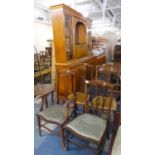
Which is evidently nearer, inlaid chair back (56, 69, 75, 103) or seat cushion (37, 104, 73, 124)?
seat cushion (37, 104, 73, 124)

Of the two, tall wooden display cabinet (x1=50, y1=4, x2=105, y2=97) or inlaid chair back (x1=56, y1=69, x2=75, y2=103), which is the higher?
tall wooden display cabinet (x1=50, y1=4, x2=105, y2=97)

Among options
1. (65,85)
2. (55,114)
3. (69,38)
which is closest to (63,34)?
(69,38)

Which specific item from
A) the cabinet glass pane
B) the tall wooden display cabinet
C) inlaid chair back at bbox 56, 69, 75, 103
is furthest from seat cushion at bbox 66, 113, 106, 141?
the cabinet glass pane

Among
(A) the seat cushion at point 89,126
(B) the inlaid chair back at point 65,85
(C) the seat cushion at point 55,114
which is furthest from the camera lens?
(B) the inlaid chair back at point 65,85

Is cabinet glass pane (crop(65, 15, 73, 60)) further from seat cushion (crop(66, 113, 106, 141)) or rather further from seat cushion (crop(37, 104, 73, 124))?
seat cushion (crop(66, 113, 106, 141))

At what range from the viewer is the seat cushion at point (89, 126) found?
5.18 feet

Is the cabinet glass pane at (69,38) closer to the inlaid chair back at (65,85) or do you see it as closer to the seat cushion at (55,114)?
the inlaid chair back at (65,85)

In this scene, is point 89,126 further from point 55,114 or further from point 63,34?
point 63,34

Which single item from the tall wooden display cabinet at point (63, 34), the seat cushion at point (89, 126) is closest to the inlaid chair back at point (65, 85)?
the tall wooden display cabinet at point (63, 34)

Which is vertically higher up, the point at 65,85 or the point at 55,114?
the point at 65,85

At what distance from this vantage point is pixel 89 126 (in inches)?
67.4

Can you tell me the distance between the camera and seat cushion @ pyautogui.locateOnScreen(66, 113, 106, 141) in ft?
5.18
